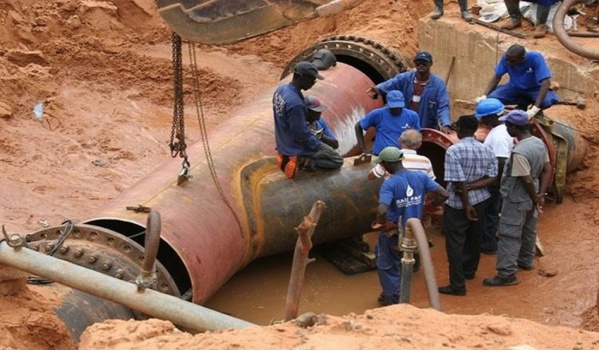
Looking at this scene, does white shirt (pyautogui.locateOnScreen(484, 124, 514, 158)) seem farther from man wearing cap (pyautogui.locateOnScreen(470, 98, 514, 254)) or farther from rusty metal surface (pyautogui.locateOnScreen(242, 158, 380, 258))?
rusty metal surface (pyautogui.locateOnScreen(242, 158, 380, 258))

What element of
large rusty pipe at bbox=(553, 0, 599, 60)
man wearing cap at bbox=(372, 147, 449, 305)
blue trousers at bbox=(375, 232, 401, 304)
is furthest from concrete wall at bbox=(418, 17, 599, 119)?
blue trousers at bbox=(375, 232, 401, 304)

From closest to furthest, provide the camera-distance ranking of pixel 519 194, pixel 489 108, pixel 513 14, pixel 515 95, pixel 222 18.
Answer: pixel 222 18, pixel 519 194, pixel 489 108, pixel 515 95, pixel 513 14

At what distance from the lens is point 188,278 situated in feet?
25.6

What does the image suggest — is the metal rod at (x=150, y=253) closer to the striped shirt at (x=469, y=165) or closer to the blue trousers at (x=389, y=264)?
the blue trousers at (x=389, y=264)

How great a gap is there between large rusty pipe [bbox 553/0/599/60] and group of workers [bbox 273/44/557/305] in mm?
1681

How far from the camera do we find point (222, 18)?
595cm

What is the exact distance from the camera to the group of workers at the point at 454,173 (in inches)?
316

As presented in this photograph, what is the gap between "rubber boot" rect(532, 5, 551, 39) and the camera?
11.6 metres

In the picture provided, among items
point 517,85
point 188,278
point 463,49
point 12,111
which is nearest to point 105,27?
point 12,111

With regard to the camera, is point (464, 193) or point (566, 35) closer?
point (464, 193)

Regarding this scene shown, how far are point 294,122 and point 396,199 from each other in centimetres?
114

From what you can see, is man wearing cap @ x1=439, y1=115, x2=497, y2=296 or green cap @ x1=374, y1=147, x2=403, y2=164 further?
man wearing cap @ x1=439, y1=115, x2=497, y2=296

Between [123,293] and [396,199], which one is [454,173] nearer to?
[396,199]

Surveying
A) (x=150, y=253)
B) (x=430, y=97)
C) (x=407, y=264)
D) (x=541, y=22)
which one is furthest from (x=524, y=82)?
(x=150, y=253)
